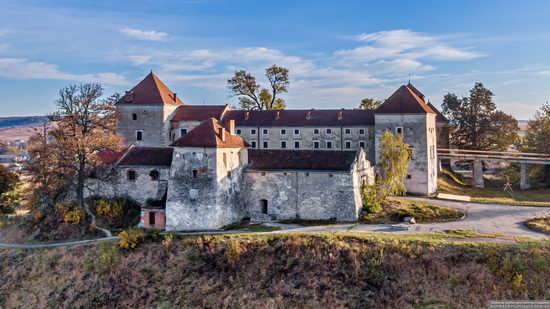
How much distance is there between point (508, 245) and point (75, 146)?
99.5ft

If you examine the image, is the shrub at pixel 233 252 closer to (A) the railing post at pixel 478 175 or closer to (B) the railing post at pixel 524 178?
(A) the railing post at pixel 478 175

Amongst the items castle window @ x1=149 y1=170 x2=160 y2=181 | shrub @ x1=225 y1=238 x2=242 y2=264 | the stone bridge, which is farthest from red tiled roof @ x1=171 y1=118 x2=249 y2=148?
the stone bridge

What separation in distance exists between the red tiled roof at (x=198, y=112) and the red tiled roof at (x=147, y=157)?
7987 millimetres

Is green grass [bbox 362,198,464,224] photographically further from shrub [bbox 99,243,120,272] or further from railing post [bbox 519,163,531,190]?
railing post [bbox 519,163,531,190]

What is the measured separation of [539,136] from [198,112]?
3750 centimetres

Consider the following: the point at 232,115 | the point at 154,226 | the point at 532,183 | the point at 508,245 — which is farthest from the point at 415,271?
the point at 532,183

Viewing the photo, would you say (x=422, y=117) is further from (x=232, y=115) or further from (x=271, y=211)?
(x=232, y=115)

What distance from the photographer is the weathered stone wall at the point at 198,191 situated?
30234mm

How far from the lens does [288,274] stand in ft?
79.4

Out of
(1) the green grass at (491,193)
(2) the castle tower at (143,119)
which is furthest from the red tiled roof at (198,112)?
(1) the green grass at (491,193)

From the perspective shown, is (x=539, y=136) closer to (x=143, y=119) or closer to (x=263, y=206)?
(x=263, y=206)

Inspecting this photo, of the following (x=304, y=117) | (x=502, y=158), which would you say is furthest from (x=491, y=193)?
(x=304, y=117)

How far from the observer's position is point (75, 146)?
33062 millimetres

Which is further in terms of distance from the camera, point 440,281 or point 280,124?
point 280,124
